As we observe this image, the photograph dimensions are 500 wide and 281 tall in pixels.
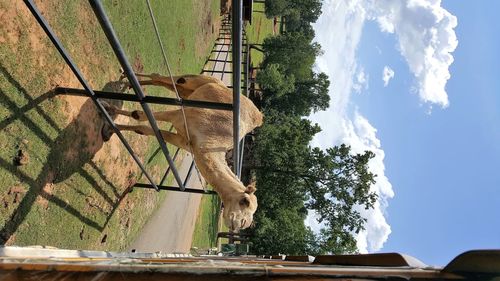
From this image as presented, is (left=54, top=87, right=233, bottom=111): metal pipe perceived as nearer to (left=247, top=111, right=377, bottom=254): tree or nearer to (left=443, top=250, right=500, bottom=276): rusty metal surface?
(left=443, top=250, right=500, bottom=276): rusty metal surface

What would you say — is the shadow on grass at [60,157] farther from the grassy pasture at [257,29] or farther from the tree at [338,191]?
the grassy pasture at [257,29]

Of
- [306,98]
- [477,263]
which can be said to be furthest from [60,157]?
[306,98]

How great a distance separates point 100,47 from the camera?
24.9 ft

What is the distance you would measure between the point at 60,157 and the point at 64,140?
0.27 m

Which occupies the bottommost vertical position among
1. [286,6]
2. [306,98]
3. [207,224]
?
[207,224]

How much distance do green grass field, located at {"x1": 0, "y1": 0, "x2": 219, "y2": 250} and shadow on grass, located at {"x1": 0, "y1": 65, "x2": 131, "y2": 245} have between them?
14 millimetres

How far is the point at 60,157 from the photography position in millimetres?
6406

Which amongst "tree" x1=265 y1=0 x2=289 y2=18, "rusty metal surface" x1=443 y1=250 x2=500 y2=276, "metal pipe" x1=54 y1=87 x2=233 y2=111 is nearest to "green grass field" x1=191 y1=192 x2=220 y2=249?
"metal pipe" x1=54 y1=87 x2=233 y2=111

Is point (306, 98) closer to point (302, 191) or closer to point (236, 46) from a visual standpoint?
point (302, 191)

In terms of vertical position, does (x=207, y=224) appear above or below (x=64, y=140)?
above

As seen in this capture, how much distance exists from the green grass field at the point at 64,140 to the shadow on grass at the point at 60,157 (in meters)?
0.01

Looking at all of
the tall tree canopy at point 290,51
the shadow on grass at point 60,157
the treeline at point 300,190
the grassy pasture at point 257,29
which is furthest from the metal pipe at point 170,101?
the grassy pasture at point 257,29

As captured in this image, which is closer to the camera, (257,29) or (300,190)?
(300,190)

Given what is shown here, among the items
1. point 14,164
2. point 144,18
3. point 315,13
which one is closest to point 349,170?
point 144,18
